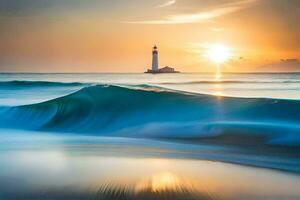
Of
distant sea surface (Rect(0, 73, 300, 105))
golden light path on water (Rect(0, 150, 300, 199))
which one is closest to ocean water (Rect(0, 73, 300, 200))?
golden light path on water (Rect(0, 150, 300, 199))

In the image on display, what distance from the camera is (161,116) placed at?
23.2 feet

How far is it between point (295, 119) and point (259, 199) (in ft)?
12.4

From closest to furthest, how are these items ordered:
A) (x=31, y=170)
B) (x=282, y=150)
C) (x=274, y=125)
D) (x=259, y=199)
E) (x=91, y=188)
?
(x=259, y=199) < (x=91, y=188) < (x=31, y=170) < (x=282, y=150) < (x=274, y=125)

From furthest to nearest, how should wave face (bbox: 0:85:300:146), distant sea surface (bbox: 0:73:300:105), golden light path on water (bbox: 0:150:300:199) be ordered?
distant sea surface (bbox: 0:73:300:105)
wave face (bbox: 0:85:300:146)
golden light path on water (bbox: 0:150:300:199)

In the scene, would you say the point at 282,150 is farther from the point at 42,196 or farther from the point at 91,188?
the point at 42,196

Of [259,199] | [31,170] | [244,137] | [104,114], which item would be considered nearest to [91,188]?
[31,170]

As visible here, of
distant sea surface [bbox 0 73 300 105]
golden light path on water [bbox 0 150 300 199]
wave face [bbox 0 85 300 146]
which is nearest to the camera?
golden light path on water [bbox 0 150 300 199]

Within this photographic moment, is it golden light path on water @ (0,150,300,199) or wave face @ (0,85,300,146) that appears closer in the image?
golden light path on water @ (0,150,300,199)

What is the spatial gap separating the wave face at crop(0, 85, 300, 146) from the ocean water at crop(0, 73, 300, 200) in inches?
0.6

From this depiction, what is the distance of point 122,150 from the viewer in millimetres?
4637

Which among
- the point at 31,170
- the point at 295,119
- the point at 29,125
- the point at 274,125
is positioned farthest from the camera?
the point at 29,125

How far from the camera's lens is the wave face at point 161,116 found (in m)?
5.56

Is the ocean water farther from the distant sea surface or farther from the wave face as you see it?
the distant sea surface

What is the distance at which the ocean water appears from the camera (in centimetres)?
302
